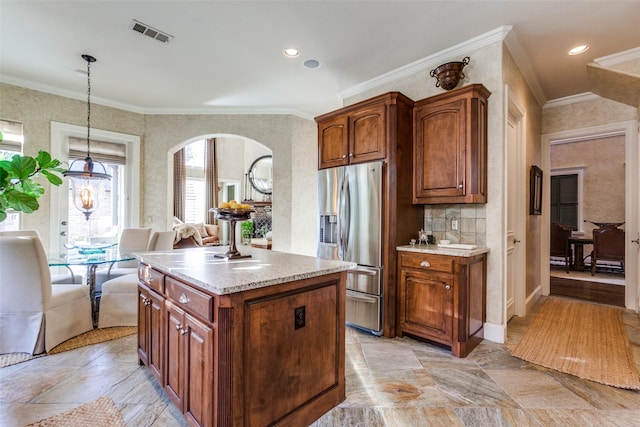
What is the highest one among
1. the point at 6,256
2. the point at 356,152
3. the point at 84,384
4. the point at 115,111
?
the point at 115,111

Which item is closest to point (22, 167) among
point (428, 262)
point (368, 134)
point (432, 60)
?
point (368, 134)

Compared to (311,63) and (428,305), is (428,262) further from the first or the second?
(311,63)

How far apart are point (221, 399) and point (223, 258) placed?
0.95 meters

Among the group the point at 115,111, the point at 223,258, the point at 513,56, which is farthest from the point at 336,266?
the point at 115,111

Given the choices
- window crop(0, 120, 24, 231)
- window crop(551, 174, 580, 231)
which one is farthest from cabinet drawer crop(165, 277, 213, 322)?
window crop(551, 174, 580, 231)

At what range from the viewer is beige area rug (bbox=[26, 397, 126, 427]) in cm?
176

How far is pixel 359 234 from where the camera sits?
3.12 m

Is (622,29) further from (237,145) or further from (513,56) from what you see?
(237,145)

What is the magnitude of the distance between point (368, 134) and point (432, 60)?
113 centimetres

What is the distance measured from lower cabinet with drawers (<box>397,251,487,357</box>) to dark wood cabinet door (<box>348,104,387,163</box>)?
3.36ft

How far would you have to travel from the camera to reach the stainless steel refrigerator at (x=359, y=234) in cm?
299

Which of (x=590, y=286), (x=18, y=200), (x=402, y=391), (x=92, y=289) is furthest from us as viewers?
(x=590, y=286)

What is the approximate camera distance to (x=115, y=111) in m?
4.80

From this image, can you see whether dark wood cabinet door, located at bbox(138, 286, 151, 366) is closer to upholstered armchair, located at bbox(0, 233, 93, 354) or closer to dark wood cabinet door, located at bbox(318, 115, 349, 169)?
upholstered armchair, located at bbox(0, 233, 93, 354)
